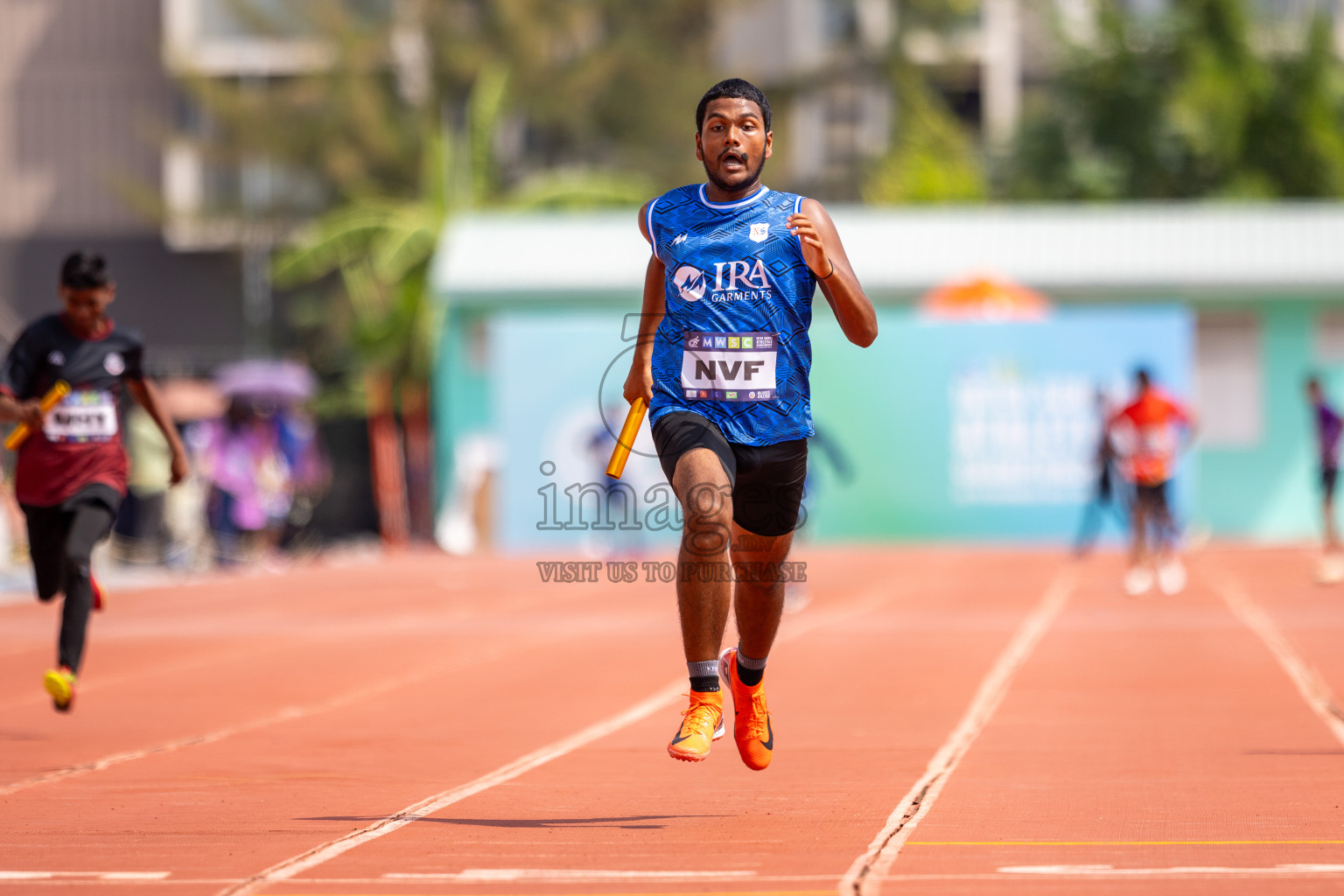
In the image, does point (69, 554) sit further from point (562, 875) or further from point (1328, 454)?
point (1328, 454)

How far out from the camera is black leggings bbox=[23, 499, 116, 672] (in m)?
8.64

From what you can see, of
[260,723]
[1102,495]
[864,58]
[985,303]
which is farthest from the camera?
[864,58]

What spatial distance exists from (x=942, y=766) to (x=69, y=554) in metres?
3.94

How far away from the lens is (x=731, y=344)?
6012 millimetres

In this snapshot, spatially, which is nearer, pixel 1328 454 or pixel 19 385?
pixel 19 385

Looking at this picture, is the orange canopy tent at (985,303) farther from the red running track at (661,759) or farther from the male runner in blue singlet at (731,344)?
the male runner in blue singlet at (731,344)

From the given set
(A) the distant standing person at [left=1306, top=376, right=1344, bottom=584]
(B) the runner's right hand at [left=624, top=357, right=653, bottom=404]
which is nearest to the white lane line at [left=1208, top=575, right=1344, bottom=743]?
(A) the distant standing person at [left=1306, top=376, right=1344, bottom=584]

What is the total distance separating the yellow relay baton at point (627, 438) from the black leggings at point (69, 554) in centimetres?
341

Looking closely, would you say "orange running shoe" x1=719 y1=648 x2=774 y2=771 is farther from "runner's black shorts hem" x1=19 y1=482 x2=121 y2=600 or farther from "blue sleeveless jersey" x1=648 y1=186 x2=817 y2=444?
"runner's black shorts hem" x1=19 y1=482 x2=121 y2=600

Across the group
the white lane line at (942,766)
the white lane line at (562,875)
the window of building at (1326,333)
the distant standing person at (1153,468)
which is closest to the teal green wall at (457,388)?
the window of building at (1326,333)

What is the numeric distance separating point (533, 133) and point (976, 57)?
414 inches

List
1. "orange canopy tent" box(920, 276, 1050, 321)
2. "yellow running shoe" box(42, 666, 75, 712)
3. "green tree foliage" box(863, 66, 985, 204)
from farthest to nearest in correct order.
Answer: "green tree foliage" box(863, 66, 985, 204) < "orange canopy tent" box(920, 276, 1050, 321) < "yellow running shoe" box(42, 666, 75, 712)

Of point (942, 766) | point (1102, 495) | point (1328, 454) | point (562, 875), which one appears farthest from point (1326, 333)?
point (562, 875)

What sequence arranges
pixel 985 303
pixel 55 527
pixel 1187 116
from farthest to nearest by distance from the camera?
pixel 1187 116 → pixel 985 303 → pixel 55 527
